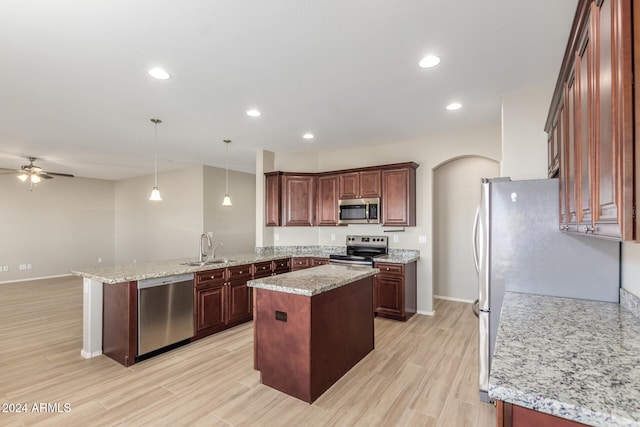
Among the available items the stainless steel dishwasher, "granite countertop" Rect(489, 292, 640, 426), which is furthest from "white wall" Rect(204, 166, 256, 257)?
"granite countertop" Rect(489, 292, 640, 426)

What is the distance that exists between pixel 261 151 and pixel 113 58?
10.2 ft

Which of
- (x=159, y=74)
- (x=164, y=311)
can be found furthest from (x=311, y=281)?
(x=159, y=74)

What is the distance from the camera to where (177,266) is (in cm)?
372

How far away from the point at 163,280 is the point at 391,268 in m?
2.90

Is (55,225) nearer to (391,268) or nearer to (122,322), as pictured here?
(122,322)

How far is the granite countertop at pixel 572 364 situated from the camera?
84 centimetres

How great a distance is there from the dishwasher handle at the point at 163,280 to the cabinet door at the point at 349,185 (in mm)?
2660

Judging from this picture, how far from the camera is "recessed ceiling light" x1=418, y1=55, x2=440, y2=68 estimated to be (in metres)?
2.38

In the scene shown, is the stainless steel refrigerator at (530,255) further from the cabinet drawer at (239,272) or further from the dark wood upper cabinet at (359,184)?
the cabinet drawer at (239,272)

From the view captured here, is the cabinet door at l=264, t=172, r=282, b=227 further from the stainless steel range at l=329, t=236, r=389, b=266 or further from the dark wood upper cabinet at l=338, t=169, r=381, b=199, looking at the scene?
the stainless steel range at l=329, t=236, r=389, b=266

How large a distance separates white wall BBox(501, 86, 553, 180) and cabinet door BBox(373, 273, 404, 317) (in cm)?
202

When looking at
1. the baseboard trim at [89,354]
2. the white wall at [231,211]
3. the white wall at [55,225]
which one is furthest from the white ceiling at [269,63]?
the white wall at [55,225]

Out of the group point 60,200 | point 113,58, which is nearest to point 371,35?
point 113,58

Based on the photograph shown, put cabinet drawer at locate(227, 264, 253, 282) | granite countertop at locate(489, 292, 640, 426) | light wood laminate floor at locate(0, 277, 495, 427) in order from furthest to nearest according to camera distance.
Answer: cabinet drawer at locate(227, 264, 253, 282) < light wood laminate floor at locate(0, 277, 495, 427) < granite countertop at locate(489, 292, 640, 426)
